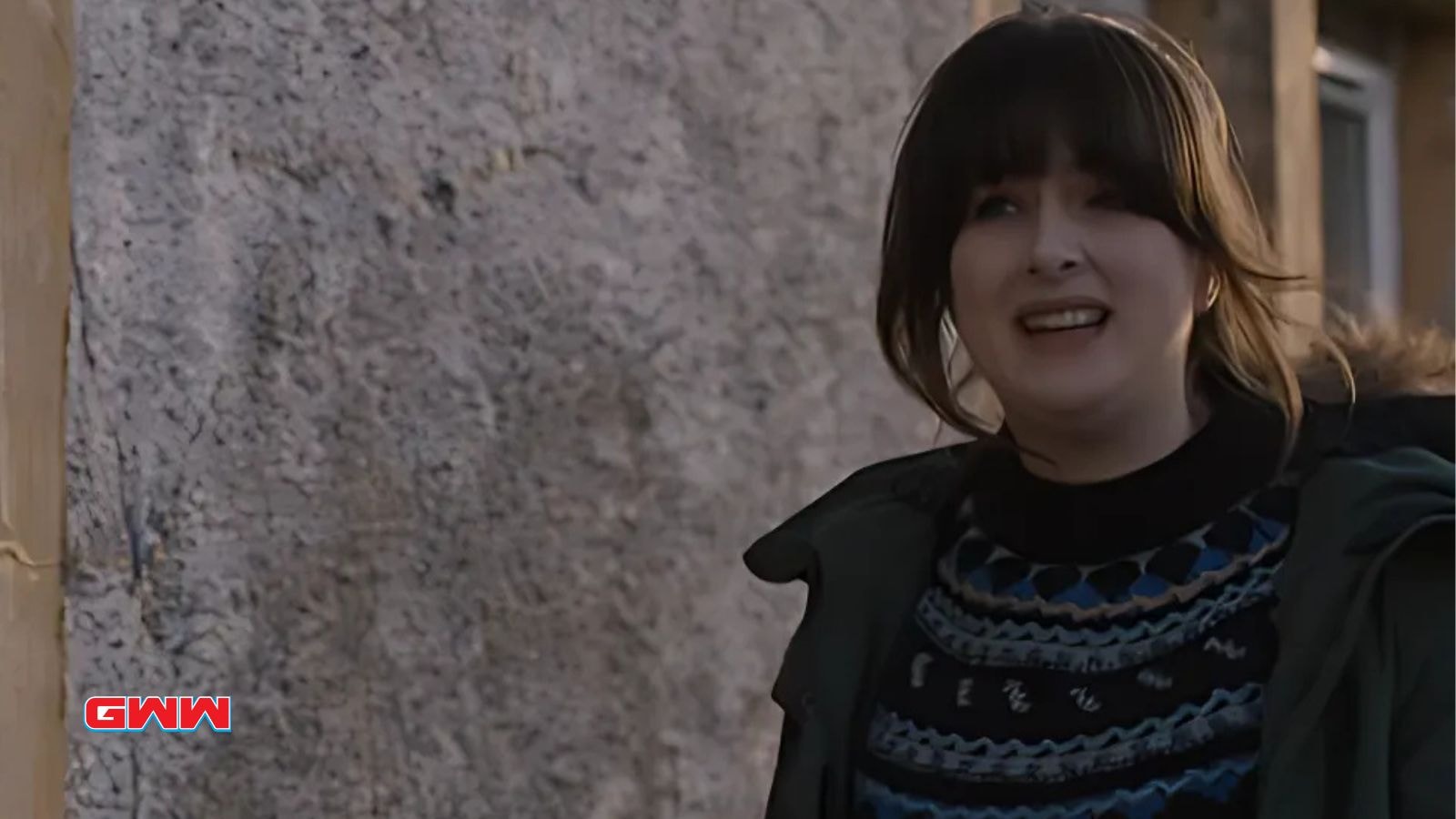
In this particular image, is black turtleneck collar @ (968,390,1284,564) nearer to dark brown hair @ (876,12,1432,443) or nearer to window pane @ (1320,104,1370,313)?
dark brown hair @ (876,12,1432,443)

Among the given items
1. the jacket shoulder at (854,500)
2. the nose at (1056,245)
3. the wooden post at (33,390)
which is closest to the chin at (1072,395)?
the nose at (1056,245)

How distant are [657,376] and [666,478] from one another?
0.14 m

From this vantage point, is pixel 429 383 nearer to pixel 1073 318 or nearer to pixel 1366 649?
pixel 1073 318

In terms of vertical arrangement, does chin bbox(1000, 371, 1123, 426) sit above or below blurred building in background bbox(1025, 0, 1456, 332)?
below

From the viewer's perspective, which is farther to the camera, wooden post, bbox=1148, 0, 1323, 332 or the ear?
wooden post, bbox=1148, 0, 1323, 332

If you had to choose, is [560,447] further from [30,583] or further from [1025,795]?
[1025,795]

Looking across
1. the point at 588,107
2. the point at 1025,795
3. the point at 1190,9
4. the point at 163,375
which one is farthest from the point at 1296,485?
the point at 1190,9

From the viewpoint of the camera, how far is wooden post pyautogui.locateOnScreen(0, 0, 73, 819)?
6.79 feet

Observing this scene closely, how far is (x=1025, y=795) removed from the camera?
5.08 feet

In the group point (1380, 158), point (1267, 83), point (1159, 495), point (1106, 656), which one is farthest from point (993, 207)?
point (1380, 158)

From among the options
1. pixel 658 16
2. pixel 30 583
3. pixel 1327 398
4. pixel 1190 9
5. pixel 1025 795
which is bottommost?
pixel 1025 795

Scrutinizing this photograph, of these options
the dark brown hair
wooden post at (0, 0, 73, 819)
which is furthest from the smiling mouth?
wooden post at (0, 0, 73, 819)

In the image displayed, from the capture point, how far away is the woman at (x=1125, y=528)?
147cm

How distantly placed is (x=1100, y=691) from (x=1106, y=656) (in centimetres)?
3
